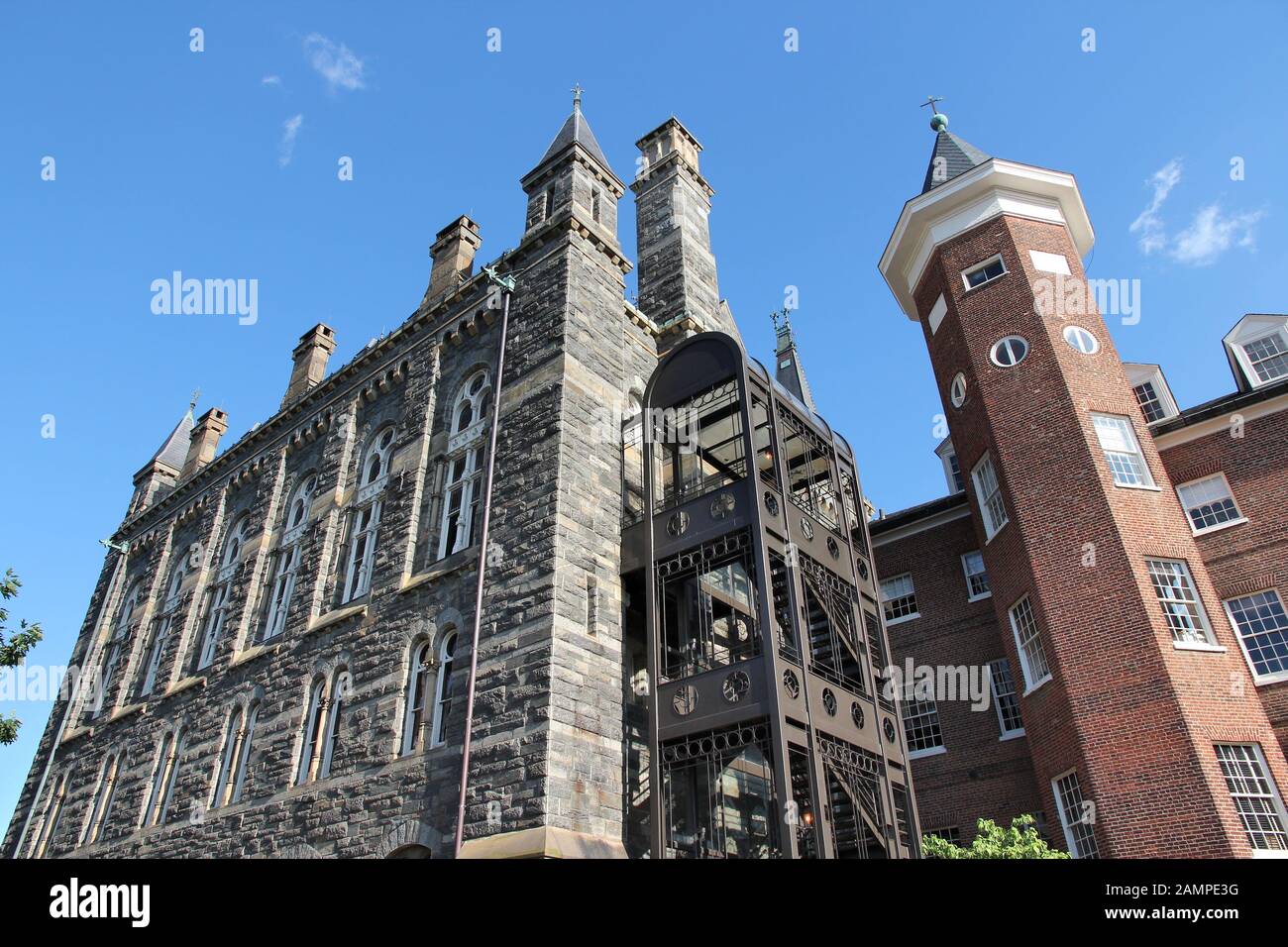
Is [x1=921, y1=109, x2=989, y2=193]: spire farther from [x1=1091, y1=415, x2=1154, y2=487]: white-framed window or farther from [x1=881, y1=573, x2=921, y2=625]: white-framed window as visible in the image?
[x1=881, y1=573, x2=921, y2=625]: white-framed window

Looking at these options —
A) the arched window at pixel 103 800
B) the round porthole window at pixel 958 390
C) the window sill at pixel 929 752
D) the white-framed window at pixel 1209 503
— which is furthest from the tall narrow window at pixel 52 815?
the white-framed window at pixel 1209 503

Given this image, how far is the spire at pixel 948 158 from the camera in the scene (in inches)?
1019

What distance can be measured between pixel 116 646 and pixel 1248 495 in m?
34.8

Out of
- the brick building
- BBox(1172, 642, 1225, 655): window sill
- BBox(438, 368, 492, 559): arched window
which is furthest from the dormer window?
BBox(438, 368, 492, 559): arched window

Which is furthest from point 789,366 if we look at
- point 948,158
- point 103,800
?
point 103,800

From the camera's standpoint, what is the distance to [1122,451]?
67.6 ft

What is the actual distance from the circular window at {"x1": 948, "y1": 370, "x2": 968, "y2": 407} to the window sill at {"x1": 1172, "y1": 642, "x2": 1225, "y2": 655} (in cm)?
847

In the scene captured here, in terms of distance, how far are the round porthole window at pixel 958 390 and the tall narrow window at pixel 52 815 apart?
96.8ft

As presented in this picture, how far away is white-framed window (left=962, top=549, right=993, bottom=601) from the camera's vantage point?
2331 cm

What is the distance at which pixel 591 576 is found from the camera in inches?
637

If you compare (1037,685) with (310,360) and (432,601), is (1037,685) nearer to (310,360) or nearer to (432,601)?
(432,601)

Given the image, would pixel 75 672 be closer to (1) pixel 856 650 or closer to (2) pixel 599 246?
(2) pixel 599 246

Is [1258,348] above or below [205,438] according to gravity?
below
